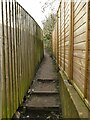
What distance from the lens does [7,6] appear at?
3.79 metres

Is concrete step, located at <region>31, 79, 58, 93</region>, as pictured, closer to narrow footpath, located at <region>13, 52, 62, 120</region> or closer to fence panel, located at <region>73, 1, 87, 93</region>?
narrow footpath, located at <region>13, 52, 62, 120</region>

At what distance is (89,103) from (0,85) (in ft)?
5.11

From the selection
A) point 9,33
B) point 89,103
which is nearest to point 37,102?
point 9,33

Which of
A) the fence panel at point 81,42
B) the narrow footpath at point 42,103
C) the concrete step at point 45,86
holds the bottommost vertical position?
the narrow footpath at point 42,103

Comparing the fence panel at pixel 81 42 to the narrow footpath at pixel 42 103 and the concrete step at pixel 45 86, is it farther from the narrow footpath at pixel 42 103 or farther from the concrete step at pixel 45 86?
the concrete step at pixel 45 86

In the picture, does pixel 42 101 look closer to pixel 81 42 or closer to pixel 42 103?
pixel 42 103

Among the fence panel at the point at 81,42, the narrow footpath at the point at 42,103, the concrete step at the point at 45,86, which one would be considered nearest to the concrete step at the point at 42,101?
the narrow footpath at the point at 42,103

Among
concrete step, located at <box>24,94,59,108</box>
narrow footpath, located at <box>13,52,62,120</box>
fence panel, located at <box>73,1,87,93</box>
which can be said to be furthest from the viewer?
concrete step, located at <box>24,94,59,108</box>

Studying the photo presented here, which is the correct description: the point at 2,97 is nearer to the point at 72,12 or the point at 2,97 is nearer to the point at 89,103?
the point at 89,103

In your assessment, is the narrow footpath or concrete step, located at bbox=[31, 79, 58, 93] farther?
concrete step, located at bbox=[31, 79, 58, 93]

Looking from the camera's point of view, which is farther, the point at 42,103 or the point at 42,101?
the point at 42,101

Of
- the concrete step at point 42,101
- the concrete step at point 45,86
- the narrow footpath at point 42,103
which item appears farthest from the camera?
the concrete step at point 45,86

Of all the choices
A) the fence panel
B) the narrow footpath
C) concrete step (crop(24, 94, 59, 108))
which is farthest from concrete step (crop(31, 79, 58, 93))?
the fence panel

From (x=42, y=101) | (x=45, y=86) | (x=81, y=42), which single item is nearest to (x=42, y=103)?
(x=42, y=101)
